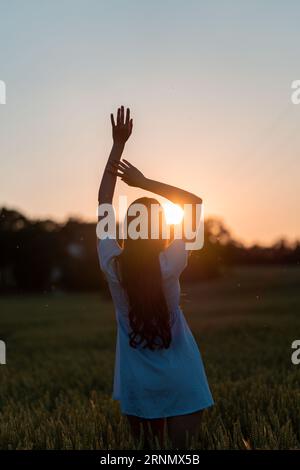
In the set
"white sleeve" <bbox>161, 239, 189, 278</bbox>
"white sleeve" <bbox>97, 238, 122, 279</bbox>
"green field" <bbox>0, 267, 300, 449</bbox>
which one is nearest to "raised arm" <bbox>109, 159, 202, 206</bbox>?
"white sleeve" <bbox>161, 239, 189, 278</bbox>

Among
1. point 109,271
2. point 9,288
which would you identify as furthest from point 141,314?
point 9,288

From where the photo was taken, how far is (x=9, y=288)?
76.1m

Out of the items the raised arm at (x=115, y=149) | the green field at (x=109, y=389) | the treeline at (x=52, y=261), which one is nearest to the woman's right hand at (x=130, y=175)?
the raised arm at (x=115, y=149)

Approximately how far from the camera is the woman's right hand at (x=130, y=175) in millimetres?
4227

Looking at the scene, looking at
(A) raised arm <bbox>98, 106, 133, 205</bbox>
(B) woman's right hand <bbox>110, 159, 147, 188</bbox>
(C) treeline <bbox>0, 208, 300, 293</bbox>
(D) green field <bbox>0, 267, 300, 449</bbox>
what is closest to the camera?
(B) woman's right hand <bbox>110, 159, 147, 188</bbox>

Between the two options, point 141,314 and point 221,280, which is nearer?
point 141,314

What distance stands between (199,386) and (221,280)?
61620 millimetres

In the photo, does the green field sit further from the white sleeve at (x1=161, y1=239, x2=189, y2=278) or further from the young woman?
the white sleeve at (x1=161, y1=239, x2=189, y2=278)

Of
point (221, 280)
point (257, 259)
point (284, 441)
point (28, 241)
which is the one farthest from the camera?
point (28, 241)

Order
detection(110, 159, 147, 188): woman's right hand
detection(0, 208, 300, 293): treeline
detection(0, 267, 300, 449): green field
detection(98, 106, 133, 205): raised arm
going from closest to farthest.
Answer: detection(110, 159, 147, 188): woman's right hand, detection(98, 106, 133, 205): raised arm, detection(0, 267, 300, 449): green field, detection(0, 208, 300, 293): treeline

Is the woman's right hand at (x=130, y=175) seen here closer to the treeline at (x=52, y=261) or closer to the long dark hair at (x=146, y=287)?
the long dark hair at (x=146, y=287)

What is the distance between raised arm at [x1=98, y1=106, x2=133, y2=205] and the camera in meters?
4.77

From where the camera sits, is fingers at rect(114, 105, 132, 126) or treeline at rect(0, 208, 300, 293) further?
treeline at rect(0, 208, 300, 293)
